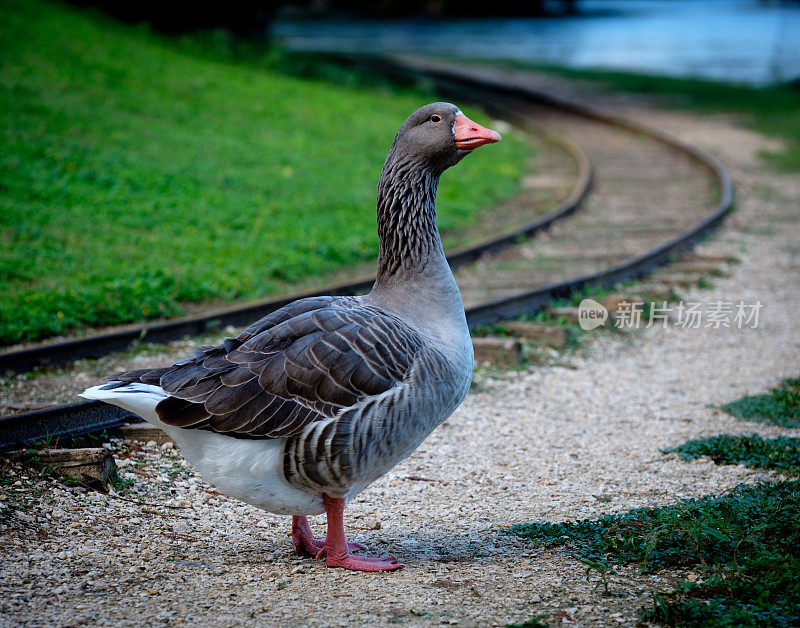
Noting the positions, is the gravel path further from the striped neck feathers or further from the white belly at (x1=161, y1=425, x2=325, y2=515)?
the striped neck feathers

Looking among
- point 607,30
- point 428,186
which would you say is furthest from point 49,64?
point 607,30

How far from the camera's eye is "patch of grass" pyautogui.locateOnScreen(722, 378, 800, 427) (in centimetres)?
734

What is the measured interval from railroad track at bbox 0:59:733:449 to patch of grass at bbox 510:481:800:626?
3529mm

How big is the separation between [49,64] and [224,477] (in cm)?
1745

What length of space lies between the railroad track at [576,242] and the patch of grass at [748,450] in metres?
2.99

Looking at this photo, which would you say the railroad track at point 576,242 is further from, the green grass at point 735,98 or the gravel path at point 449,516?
the green grass at point 735,98

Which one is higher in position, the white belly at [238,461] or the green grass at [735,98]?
the green grass at [735,98]

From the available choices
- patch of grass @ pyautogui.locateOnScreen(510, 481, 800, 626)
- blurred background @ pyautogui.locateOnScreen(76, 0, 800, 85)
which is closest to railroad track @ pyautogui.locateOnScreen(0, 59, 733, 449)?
patch of grass @ pyautogui.locateOnScreen(510, 481, 800, 626)

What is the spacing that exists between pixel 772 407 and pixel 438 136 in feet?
13.9

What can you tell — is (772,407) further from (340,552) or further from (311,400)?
(311,400)

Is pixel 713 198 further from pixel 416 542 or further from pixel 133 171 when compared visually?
pixel 416 542

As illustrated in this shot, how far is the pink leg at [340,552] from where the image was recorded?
15.9ft

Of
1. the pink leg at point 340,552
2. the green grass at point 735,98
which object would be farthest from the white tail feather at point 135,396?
the green grass at point 735,98

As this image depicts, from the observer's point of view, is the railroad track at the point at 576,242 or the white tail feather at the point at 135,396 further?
the railroad track at the point at 576,242
